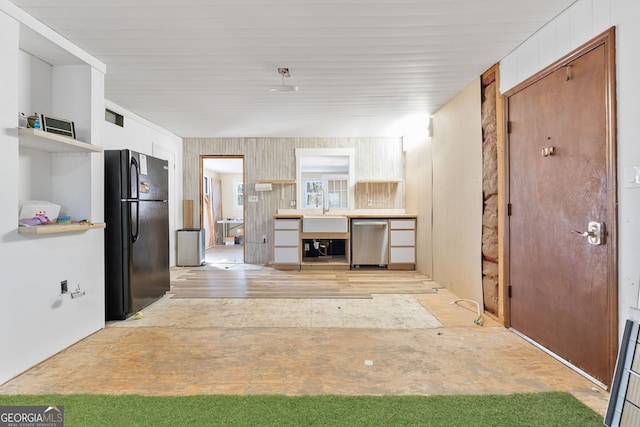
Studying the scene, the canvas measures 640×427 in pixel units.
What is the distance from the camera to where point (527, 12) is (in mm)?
2047

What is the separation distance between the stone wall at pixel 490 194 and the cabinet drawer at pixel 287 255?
9.70ft

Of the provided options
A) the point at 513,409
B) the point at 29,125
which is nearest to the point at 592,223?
the point at 513,409

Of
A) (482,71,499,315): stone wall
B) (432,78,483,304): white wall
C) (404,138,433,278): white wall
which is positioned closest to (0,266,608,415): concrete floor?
(482,71,499,315): stone wall

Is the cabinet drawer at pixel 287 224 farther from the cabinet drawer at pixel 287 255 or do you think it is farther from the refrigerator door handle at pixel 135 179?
the refrigerator door handle at pixel 135 179

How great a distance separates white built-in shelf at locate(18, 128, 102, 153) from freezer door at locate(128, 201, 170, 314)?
667mm

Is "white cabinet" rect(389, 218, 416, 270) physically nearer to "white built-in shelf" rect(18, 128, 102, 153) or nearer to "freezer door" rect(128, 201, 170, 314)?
"freezer door" rect(128, 201, 170, 314)

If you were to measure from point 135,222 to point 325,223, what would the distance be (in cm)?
287

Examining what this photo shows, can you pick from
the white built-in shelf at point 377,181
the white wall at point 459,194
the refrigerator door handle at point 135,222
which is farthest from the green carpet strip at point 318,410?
the white built-in shelf at point 377,181

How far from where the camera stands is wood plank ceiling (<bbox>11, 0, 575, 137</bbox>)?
202 centimetres

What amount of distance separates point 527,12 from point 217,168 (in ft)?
25.7

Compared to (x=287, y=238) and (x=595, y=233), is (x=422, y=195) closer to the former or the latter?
(x=287, y=238)

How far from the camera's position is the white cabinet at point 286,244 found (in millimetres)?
5184

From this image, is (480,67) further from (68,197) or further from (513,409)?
(68,197)

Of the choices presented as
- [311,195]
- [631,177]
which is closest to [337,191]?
[311,195]
